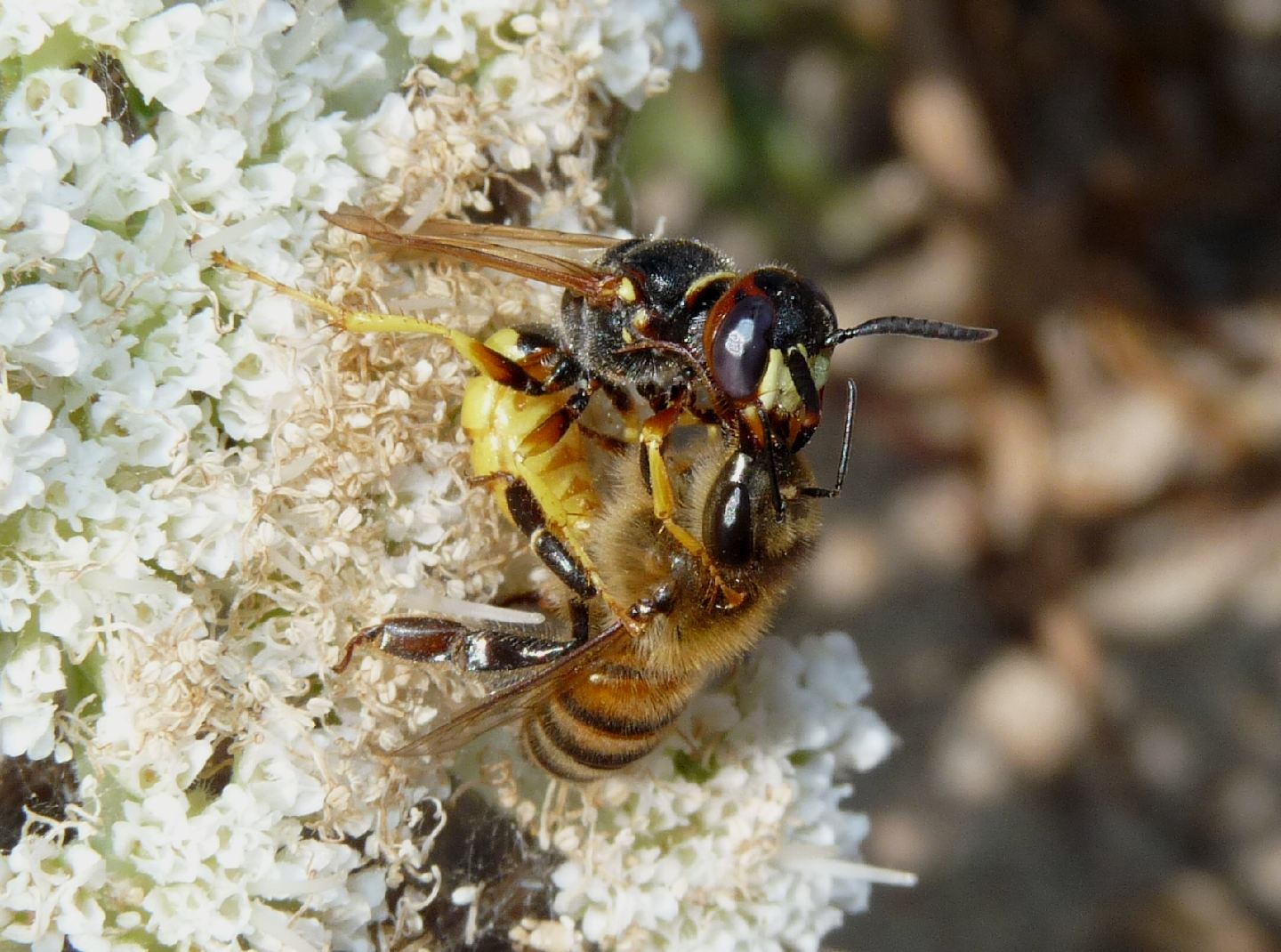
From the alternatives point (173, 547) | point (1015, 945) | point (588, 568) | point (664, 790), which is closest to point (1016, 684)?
point (1015, 945)

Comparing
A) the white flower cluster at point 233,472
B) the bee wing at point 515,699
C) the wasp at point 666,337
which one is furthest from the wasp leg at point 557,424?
the bee wing at point 515,699

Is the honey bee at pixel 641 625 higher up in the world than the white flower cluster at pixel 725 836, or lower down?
higher up

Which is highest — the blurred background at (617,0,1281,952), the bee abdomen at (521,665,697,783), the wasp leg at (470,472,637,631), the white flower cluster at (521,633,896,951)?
the wasp leg at (470,472,637,631)

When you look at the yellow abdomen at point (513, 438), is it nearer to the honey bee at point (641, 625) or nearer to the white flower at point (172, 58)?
the honey bee at point (641, 625)

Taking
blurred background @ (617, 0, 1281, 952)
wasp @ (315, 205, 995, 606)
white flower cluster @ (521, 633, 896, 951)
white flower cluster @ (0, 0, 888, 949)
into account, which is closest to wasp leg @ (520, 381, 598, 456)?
wasp @ (315, 205, 995, 606)

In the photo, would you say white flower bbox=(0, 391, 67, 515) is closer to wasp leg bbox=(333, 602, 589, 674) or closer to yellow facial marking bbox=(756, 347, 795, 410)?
wasp leg bbox=(333, 602, 589, 674)

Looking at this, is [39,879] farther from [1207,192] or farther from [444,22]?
[1207,192]

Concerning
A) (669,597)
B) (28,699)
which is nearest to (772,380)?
(669,597)
